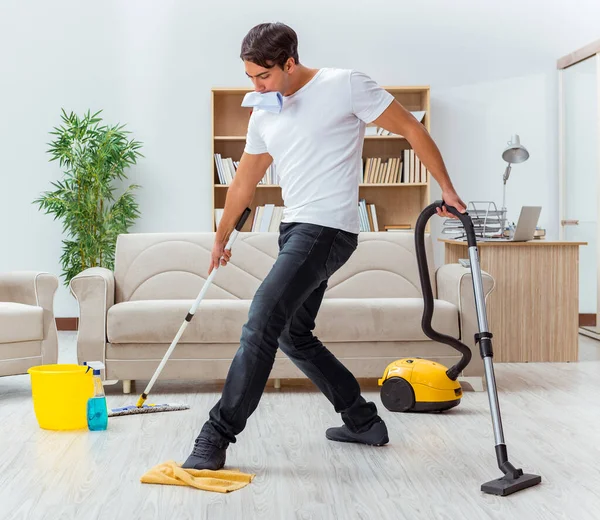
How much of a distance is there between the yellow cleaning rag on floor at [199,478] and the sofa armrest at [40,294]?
165 cm

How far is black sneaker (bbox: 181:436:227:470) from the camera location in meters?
2.48

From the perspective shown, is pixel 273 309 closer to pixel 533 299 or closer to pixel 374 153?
pixel 533 299

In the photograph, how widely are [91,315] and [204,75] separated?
10.6ft

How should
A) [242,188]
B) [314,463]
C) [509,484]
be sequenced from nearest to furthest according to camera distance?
[509,484] → [314,463] → [242,188]

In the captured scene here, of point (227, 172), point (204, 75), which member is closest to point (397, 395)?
point (227, 172)

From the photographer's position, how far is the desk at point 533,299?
15.8 feet

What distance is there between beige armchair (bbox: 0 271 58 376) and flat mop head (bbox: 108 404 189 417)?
0.71 metres

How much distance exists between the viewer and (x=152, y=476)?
2.43 m

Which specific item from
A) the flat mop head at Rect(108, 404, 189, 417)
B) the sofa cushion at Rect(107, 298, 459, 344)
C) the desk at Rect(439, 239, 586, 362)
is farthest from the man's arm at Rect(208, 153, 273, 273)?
the desk at Rect(439, 239, 586, 362)

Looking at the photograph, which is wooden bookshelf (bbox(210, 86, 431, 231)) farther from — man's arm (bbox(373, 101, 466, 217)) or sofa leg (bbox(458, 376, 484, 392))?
man's arm (bbox(373, 101, 466, 217))

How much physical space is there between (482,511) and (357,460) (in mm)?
594

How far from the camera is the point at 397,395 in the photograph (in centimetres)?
344

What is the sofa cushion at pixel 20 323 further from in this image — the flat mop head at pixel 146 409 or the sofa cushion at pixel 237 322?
the flat mop head at pixel 146 409

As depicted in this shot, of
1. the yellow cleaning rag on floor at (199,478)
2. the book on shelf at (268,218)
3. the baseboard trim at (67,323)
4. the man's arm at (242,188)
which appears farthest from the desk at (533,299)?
the baseboard trim at (67,323)
